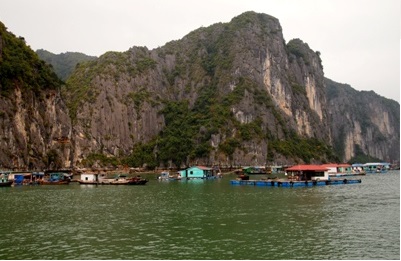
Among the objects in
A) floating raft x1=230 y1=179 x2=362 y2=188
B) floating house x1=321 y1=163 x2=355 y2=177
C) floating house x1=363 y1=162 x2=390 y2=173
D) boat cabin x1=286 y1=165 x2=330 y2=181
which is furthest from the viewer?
floating house x1=363 y1=162 x2=390 y2=173

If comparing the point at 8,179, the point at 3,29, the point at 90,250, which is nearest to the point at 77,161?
the point at 3,29

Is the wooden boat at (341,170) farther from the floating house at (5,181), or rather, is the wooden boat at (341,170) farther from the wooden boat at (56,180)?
the floating house at (5,181)

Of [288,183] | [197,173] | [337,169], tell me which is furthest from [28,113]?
[337,169]

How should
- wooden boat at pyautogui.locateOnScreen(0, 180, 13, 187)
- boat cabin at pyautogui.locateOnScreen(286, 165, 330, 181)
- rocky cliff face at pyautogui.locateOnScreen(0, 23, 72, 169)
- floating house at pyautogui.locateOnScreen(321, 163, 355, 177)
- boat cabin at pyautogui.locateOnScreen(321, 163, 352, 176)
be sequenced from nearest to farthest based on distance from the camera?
wooden boat at pyautogui.locateOnScreen(0, 180, 13, 187), boat cabin at pyautogui.locateOnScreen(286, 165, 330, 181), rocky cliff face at pyautogui.locateOnScreen(0, 23, 72, 169), floating house at pyautogui.locateOnScreen(321, 163, 355, 177), boat cabin at pyautogui.locateOnScreen(321, 163, 352, 176)

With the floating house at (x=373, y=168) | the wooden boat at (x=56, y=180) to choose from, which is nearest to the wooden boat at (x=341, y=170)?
the floating house at (x=373, y=168)

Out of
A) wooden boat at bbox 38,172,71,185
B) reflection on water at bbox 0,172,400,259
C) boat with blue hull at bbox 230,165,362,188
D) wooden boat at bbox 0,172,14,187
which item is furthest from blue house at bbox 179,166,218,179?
reflection on water at bbox 0,172,400,259

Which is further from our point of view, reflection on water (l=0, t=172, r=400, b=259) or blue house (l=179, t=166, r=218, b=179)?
blue house (l=179, t=166, r=218, b=179)

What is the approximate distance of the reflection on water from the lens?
946 inches

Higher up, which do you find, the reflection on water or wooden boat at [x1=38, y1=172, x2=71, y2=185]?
Result: wooden boat at [x1=38, y1=172, x2=71, y2=185]

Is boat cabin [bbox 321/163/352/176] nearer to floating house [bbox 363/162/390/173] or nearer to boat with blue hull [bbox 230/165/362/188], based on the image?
boat with blue hull [bbox 230/165/362/188]

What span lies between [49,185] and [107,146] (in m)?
88.9

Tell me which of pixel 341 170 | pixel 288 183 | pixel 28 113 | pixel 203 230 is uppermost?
pixel 28 113

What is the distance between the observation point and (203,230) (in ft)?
99.2

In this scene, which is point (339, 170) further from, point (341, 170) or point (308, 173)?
point (308, 173)
